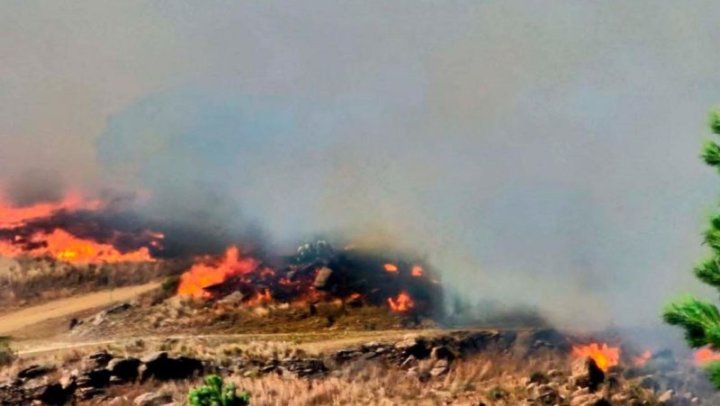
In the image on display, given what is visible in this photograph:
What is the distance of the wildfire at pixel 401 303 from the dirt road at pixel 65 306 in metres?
14.2

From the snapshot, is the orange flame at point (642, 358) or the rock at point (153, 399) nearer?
the rock at point (153, 399)

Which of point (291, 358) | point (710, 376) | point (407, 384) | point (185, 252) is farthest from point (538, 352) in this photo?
point (710, 376)

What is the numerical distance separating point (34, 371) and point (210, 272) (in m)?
15.7

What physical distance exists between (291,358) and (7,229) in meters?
27.5

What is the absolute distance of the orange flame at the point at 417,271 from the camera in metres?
48.6

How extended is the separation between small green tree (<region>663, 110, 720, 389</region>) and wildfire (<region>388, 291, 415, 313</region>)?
3227cm

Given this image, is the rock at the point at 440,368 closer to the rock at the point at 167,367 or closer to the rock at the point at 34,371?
the rock at the point at 167,367

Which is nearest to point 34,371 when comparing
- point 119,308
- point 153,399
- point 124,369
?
point 124,369

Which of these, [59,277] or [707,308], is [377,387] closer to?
[707,308]

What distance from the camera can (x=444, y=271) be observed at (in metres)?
50.0

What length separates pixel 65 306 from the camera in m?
43.6

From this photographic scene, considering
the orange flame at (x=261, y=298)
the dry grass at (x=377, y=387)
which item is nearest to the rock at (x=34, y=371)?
the dry grass at (x=377, y=387)

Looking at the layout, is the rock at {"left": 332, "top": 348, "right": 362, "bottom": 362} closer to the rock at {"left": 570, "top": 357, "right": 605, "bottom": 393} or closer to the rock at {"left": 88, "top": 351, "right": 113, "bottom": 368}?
the rock at {"left": 570, "top": 357, "right": 605, "bottom": 393}

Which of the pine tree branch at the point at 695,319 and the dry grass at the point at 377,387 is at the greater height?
the pine tree branch at the point at 695,319
